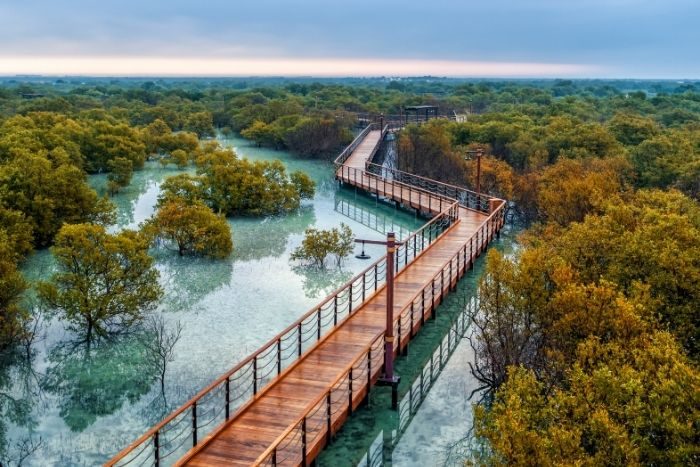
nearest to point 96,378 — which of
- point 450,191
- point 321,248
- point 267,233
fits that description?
point 321,248

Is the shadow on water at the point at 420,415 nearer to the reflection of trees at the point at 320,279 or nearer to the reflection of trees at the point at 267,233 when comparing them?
the reflection of trees at the point at 320,279

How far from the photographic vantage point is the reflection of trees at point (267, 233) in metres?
24.7

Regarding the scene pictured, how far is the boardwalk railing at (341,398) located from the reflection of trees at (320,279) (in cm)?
370

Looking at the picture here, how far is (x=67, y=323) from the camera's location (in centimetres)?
1733

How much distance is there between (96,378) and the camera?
14609mm

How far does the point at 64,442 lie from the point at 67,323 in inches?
234

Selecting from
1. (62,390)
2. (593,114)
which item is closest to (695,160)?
(62,390)

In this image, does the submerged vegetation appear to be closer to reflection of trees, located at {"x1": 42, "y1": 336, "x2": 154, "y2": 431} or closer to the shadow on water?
reflection of trees, located at {"x1": 42, "y1": 336, "x2": 154, "y2": 431}

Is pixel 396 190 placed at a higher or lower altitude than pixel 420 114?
lower

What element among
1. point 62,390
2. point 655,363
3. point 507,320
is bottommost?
point 62,390

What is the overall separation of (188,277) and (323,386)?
1054cm

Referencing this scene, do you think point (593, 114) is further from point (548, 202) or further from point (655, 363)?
point (655, 363)

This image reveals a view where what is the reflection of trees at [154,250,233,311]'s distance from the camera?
1941 centimetres

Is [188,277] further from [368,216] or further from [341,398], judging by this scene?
[368,216]
